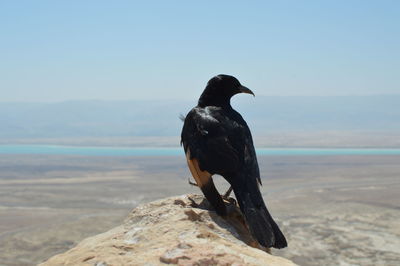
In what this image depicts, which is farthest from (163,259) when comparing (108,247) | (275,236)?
(275,236)

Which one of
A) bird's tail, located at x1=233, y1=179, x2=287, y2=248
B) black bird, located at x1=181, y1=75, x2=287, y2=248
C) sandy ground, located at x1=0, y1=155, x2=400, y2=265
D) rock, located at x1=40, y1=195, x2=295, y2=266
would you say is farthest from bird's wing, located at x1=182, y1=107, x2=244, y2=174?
sandy ground, located at x1=0, y1=155, x2=400, y2=265

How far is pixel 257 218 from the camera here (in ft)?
16.9

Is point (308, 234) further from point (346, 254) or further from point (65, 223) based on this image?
point (65, 223)

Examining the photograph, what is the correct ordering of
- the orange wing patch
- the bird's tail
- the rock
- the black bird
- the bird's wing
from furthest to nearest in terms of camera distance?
1. the orange wing patch
2. the bird's wing
3. the black bird
4. the bird's tail
5. the rock

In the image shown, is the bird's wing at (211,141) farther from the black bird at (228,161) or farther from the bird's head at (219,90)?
the bird's head at (219,90)

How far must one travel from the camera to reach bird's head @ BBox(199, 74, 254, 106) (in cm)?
691

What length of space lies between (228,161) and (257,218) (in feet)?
2.37

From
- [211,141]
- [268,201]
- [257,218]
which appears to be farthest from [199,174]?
[268,201]

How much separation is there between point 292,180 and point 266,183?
6.37m

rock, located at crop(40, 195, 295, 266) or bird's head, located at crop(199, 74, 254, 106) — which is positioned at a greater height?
bird's head, located at crop(199, 74, 254, 106)

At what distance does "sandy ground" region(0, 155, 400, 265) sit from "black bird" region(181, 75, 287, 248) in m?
30.2

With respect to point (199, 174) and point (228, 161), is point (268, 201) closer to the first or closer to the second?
point (199, 174)

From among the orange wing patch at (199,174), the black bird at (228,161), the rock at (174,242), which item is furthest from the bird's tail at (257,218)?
the orange wing patch at (199,174)

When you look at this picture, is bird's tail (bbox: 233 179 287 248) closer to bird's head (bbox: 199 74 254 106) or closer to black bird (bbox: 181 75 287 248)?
black bird (bbox: 181 75 287 248)
